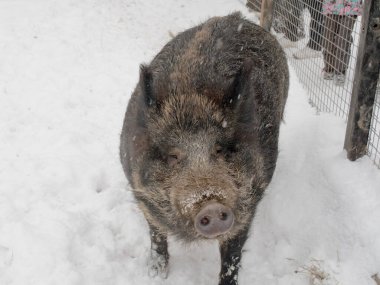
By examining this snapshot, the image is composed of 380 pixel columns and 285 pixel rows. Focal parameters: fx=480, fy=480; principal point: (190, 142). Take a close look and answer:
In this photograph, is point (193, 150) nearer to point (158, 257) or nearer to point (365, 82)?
point (158, 257)

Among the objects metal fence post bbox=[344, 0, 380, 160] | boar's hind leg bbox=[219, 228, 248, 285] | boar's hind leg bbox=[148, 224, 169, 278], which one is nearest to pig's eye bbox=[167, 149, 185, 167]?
boar's hind leg bbox=[219, 228, 248, 285]

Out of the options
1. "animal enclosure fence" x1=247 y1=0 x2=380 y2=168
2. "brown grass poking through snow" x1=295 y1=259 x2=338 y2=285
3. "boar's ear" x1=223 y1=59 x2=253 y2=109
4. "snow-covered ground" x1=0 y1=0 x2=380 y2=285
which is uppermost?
"boar's ear" x1=223 y1=59 x2=253 y2=109

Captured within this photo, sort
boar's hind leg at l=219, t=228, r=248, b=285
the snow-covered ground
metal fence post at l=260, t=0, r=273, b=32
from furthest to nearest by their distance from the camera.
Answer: metal fence post at l=260, t=0, r=273, b=32 < the snow-covered ground < boar's hind leg at l=219, t=228, r=248, b=285

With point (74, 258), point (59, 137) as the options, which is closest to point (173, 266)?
point (74, 258)

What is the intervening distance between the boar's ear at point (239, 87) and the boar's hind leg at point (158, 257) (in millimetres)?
1310

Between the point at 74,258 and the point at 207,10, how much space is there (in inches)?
253

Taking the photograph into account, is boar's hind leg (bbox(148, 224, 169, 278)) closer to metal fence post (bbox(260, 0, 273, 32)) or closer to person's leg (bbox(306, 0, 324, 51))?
person's leg (bbox(306, 0, 324, 51))

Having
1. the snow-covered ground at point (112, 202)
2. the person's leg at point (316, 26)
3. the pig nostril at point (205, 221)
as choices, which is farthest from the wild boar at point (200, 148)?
the person's leg at point (316, 26)

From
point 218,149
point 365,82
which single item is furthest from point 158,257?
point 365,82

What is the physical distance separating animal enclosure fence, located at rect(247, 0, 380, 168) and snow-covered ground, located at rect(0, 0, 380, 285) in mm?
248

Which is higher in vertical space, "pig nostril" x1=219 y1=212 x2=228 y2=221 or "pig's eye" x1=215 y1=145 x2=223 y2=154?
"pig's eye" x1=215 y1=145 x2=223 y2=154

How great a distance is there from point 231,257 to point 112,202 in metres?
1.34

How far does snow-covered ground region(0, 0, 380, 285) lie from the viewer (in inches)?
144

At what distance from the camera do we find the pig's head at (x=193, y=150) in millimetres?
2674
